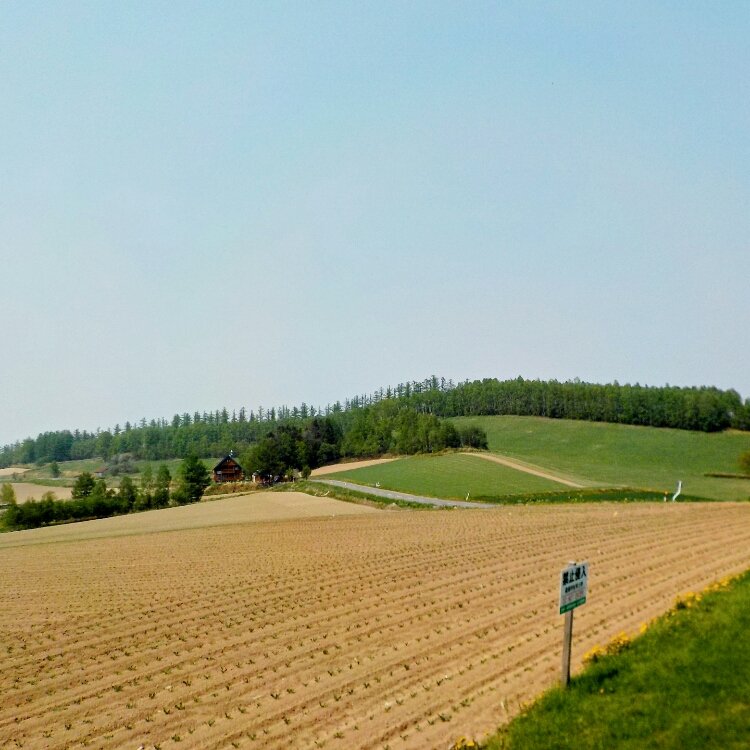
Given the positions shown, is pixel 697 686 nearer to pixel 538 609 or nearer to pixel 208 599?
pixel 538 609

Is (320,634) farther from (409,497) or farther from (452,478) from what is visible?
(452,478)

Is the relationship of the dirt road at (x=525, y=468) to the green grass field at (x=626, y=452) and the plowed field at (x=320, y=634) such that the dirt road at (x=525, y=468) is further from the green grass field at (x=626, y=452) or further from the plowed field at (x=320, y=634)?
the plowed field at (x=320, y=634)

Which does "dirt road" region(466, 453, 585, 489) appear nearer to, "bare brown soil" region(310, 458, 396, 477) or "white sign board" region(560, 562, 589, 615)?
"bare brown soil" region(310, 458, 396, 477)

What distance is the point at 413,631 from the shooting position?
1780 cm

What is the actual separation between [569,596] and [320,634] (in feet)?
28.6

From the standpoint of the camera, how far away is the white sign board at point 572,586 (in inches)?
438

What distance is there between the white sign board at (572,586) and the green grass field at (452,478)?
65877 mm

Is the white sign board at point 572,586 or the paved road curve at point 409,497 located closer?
the white sign board at point 572,586

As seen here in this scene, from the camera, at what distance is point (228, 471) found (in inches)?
6048

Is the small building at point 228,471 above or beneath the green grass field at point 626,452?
beneath

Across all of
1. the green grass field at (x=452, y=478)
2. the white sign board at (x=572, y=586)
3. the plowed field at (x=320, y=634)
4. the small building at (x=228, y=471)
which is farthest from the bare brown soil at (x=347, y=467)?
the white sign board at (x=572, y=586)

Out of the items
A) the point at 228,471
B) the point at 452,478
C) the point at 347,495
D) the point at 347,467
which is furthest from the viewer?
the point at 228,471

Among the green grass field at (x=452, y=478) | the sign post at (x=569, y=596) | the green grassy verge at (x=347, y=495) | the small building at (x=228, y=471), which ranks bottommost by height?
the small building at (x=228, y=471)

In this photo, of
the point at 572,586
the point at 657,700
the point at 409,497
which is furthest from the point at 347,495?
the point at 657,700
